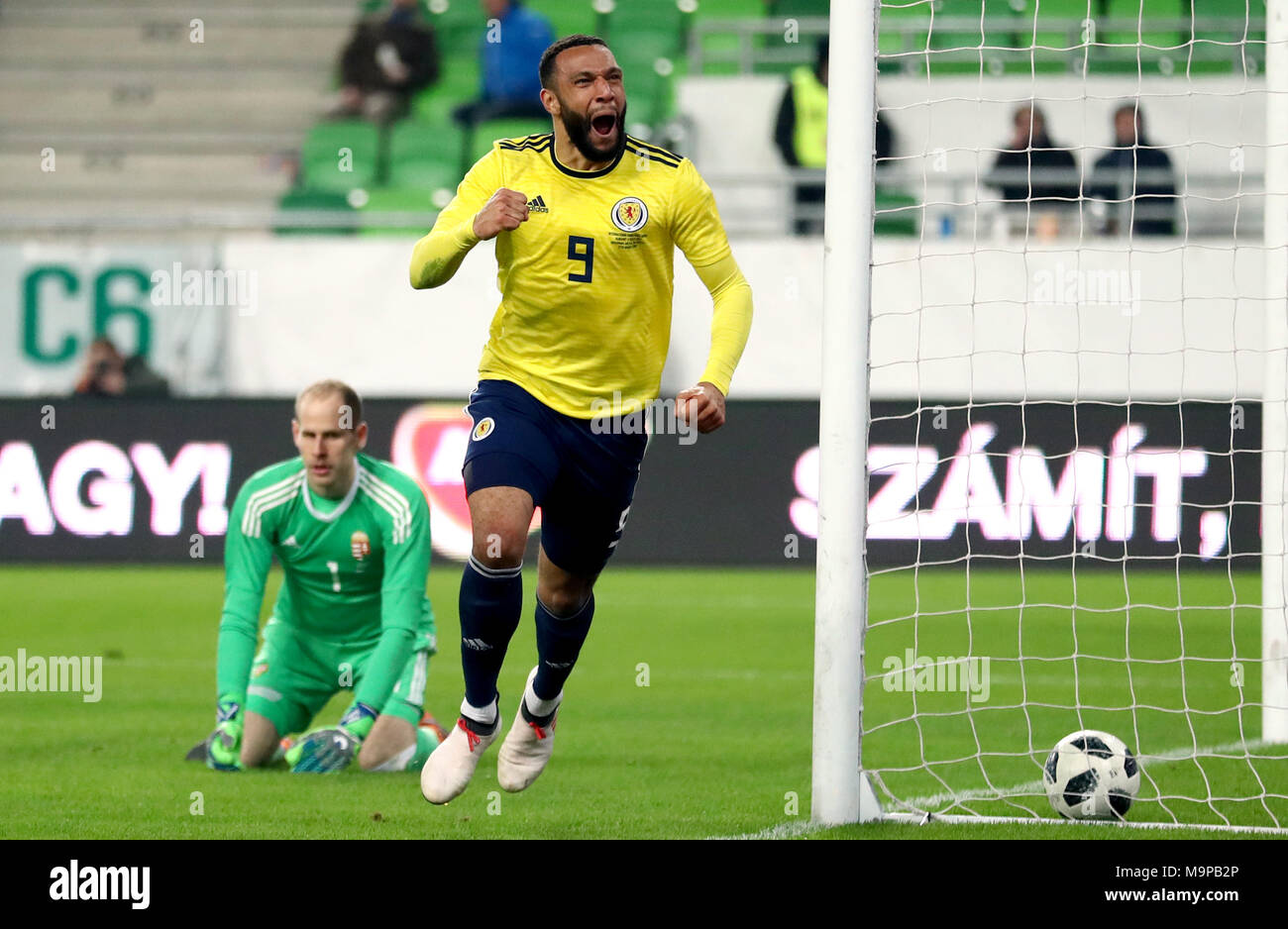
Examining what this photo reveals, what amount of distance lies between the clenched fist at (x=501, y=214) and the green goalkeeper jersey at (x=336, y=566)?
189cm

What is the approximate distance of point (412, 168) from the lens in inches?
680

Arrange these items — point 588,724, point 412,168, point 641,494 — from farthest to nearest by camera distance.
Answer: point 412,168 → point 641,494 → point 588,724

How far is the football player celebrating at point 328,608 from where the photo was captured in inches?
243

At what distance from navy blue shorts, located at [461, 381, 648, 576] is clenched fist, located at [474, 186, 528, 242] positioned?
612 mm

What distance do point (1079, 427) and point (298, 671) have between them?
26.4 feet

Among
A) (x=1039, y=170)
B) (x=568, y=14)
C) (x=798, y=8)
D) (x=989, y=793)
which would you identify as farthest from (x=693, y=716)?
(x=568, y=14)

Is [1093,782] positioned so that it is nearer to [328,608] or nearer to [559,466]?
[559,466]

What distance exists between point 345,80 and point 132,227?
4.70 m

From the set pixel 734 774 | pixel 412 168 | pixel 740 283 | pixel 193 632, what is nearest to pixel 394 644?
pixel 734 774

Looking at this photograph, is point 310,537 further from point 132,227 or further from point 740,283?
point 132,227

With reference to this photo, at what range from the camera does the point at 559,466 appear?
16.9 feet

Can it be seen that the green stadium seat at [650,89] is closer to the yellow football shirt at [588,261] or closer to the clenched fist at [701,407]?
the yellow football shirt at [588,261]

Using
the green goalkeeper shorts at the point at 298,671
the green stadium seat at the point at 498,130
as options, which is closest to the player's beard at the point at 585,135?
the green goalkeeper shorts at the point at 298,671

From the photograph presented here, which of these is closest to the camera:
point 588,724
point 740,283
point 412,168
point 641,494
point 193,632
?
point 740,283
